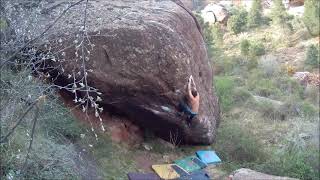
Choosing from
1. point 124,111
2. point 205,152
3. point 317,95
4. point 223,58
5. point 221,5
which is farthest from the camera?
point 221,5

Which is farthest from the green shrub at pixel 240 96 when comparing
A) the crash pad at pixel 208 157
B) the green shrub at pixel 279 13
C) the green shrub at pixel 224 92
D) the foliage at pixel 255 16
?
the foliage at pixel 255 16

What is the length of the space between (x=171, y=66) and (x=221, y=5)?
18.5 m

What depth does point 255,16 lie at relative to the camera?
21688 millimetres

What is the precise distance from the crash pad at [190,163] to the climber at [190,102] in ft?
1.82

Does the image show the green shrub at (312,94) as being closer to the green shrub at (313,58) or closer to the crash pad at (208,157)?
the green shrub at (313,58)

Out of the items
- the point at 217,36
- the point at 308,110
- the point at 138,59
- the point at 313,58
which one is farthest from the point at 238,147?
the point at 217,36

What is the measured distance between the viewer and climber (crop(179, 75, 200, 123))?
250 inches

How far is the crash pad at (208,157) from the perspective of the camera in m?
6.75

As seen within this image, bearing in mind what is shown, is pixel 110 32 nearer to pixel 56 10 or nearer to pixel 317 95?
pixel 56 10

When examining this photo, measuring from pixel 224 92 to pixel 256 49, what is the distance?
24.9 feet

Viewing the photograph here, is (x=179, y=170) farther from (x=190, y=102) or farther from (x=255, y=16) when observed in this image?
(x=255, y=16)

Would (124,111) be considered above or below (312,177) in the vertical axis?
above

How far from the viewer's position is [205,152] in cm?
693

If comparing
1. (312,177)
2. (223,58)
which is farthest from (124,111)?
(223,58)
